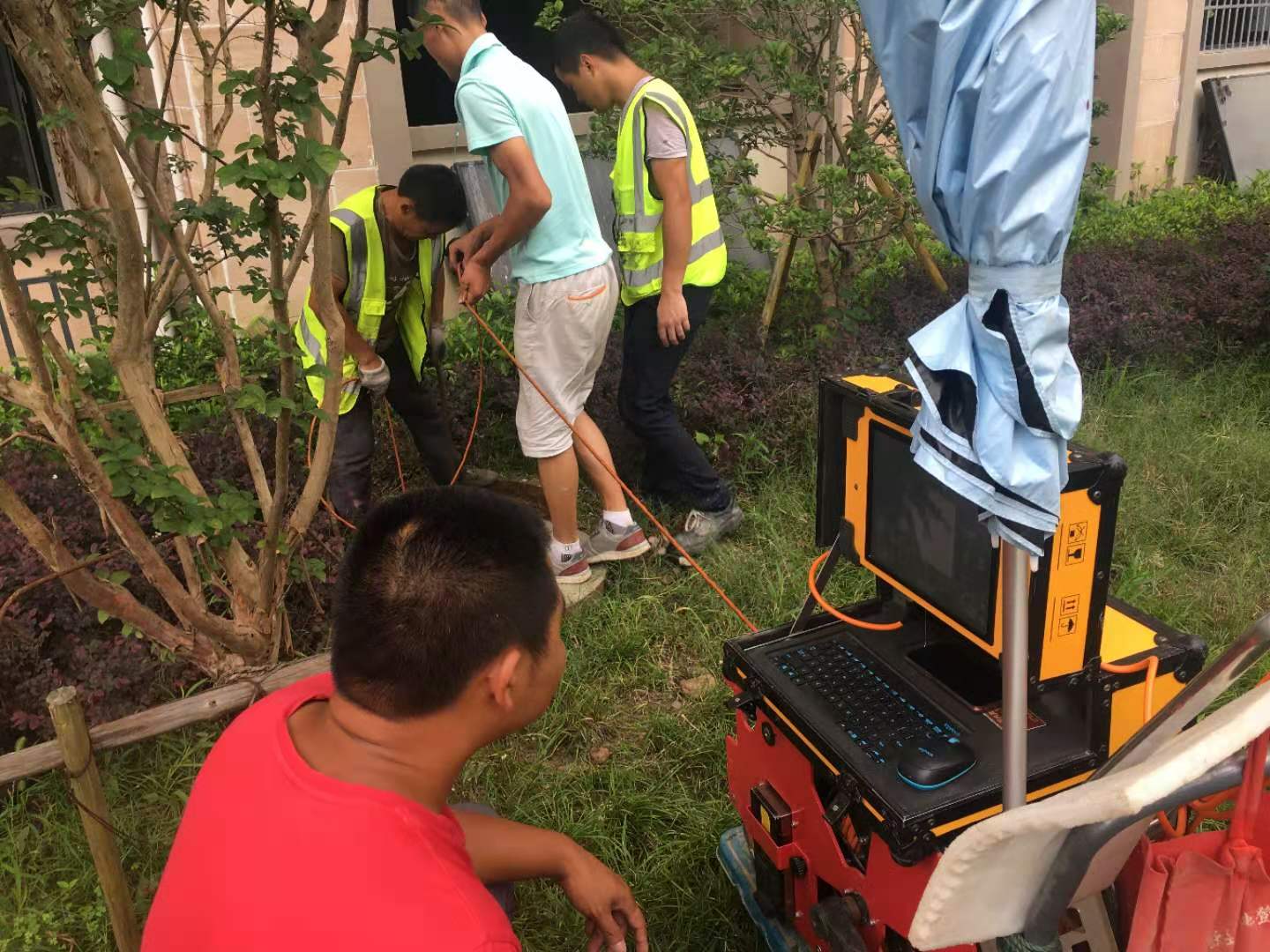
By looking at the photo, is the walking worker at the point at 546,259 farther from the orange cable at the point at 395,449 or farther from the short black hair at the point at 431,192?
the orange cable at the point at 395,449

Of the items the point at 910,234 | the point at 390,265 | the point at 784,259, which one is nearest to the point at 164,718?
the point at 390,265

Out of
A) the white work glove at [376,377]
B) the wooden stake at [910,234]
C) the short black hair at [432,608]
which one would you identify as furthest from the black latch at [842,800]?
the wooden stake at [910,234]

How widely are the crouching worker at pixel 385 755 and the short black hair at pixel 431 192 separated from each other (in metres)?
2.10

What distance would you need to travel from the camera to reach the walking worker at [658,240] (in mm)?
3385

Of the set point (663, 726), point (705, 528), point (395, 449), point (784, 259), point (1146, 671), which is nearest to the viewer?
point (1146, 671)

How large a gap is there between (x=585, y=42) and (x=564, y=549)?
5.41 ft

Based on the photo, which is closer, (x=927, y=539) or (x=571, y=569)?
(x=927, y=539)

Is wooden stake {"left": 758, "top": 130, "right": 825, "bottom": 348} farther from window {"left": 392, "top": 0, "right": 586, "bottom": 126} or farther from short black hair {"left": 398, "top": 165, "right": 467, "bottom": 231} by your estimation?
window {"left": 392, "top": 0, "right": 586, "bottom": 126}

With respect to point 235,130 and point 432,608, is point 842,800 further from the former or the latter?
point 235,130

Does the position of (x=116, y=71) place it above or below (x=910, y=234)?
above

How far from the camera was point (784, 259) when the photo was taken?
186 inches

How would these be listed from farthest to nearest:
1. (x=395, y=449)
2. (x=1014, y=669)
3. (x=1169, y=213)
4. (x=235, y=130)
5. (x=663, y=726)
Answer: (x=1169, y=213) < (x=235, y=130) < (x=395, y=449) < (x=663, y=726) < (x=1014, y=669)

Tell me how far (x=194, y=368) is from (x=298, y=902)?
3.86 meters

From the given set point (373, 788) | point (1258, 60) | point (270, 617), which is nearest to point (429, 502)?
point (373, 788)
